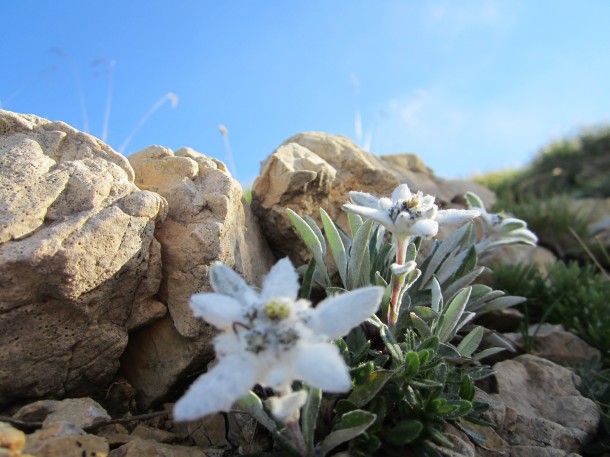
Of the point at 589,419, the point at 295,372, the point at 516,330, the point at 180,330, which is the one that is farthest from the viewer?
the point at 516,330

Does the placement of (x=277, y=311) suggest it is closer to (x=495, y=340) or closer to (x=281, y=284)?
(x=281, y=284)

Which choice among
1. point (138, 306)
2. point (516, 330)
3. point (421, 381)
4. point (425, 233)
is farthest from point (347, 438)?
point (516, 330)

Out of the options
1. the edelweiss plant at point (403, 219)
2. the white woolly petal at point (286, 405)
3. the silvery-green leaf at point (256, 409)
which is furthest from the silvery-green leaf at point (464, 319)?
the white woolly petal at point (286, 405)

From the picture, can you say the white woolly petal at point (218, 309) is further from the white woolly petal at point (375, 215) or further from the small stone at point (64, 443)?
the white woolly petal at point (375, 215)

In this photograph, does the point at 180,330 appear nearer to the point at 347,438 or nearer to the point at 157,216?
the point at 157,216

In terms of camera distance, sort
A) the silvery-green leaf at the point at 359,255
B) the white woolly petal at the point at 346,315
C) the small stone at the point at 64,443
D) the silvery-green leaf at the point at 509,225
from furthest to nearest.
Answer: the silvery-green leaf at the point at 509,225, the silvery-green leaf at the point at 359,255, the small stone at the point at 64,443, the white woolly petal at the point at 346,315

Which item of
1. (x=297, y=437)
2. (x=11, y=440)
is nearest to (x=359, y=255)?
(x=297, y=437)

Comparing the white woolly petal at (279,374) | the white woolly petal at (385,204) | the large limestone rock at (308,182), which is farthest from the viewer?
the large limestone rock at (308,182)
